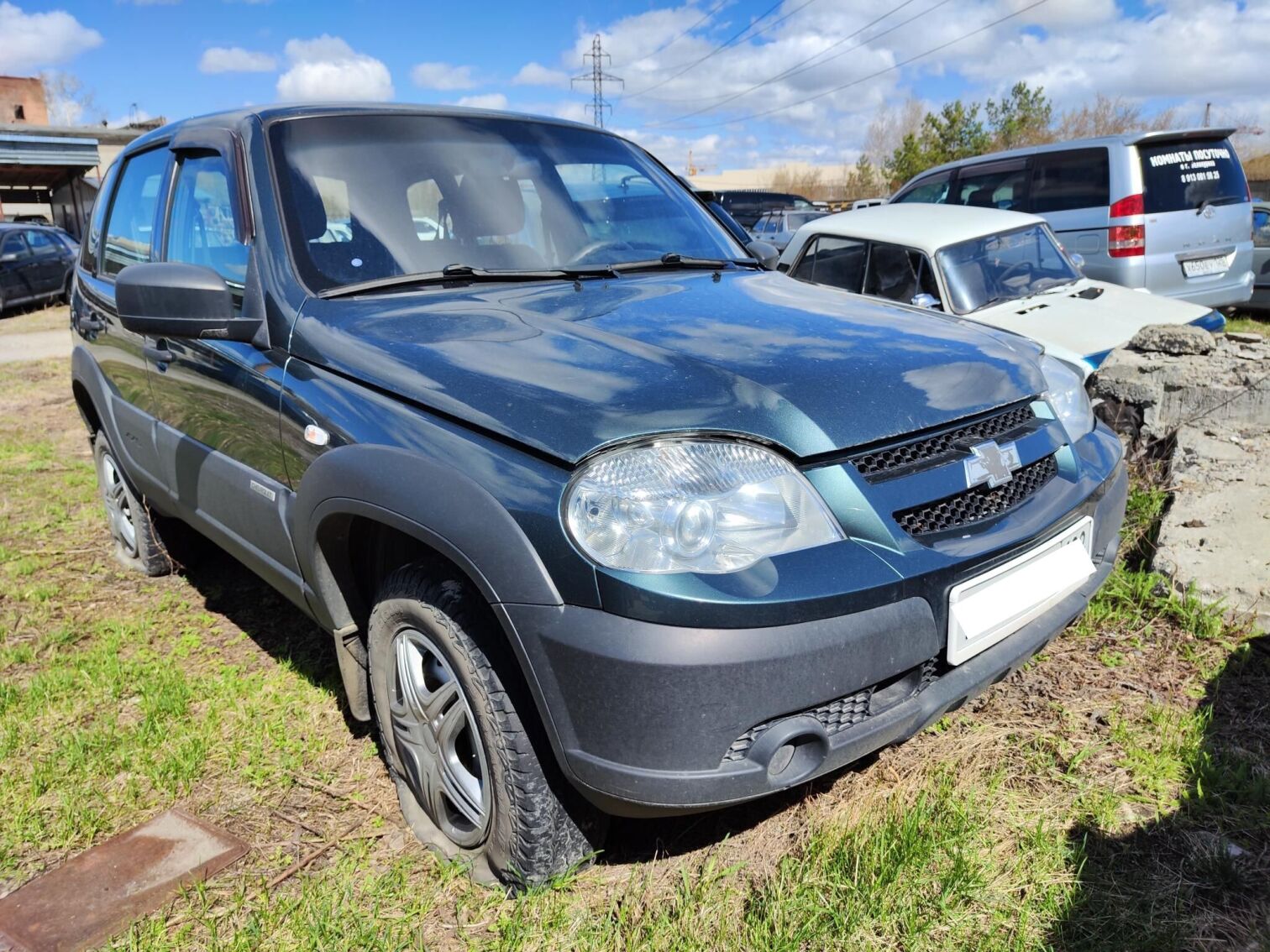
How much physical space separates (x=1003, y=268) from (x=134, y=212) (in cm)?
492

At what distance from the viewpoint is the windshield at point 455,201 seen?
2.59 metres

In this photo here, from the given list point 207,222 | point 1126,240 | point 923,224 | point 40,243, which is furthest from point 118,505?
point 40,243

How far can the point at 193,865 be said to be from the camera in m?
2.34

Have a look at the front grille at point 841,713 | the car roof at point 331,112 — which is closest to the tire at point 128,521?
the car roof at point 331,112

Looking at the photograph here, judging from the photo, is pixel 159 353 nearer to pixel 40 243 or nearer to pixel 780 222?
pixel 780 222

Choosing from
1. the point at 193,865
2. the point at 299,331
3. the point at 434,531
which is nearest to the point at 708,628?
the point at 434,531

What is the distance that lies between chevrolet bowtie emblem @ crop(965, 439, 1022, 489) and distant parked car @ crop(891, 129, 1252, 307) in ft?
20.5

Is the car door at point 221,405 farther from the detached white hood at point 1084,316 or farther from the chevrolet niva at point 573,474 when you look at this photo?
the detached white hood at point 1084,316

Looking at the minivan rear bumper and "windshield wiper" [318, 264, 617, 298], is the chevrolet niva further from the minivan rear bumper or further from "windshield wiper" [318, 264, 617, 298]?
the minivan rear bumper

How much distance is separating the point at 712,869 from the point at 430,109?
2468 millimetres

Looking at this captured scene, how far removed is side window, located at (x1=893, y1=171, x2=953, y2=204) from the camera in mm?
8906

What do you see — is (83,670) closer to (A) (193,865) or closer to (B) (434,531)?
(A) (193,865)

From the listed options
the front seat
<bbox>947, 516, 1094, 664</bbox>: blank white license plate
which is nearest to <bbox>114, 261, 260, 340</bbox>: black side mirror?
the front seat

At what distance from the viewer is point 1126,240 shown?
24.0ft
